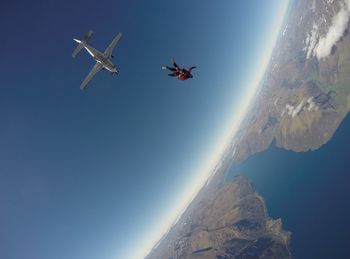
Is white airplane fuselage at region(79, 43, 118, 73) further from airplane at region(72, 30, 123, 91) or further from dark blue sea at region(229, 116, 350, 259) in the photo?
dark blue sea at region(229, 116, 350, 259)

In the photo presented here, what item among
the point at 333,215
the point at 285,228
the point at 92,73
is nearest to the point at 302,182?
the point at 285,228

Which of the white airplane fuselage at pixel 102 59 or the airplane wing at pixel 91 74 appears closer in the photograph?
the white airplane fuselage at pixel 102 59

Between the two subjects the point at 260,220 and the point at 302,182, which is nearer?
the point at 302,182

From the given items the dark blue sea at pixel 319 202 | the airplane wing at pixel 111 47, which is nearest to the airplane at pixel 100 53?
the airplane wing at pixel 111 47

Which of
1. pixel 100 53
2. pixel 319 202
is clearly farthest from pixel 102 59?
pixel 319 202

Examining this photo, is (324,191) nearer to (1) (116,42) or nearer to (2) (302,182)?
(2) (302,182)

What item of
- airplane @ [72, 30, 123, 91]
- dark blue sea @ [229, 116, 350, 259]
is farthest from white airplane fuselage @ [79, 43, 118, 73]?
dark blue sea @ [229, 116, 350, 259]

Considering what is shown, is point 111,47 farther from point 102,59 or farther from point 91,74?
point 91,74

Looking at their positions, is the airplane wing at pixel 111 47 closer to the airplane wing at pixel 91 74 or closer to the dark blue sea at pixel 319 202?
the airplane wing at pixel 91 74
